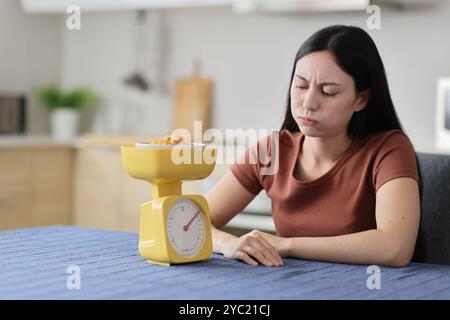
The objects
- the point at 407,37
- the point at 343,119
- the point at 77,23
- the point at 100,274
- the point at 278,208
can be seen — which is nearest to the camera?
the point at 100,274

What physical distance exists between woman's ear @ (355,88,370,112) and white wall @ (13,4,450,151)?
170cm

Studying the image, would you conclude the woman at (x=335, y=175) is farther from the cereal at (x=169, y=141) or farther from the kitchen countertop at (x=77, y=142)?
the kitchen countertop at (x=77, y=142)

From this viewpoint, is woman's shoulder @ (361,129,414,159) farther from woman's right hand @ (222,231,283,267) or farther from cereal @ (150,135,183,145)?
cereal @ (150,135,183,145)

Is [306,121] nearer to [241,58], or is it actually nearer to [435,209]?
[435,209]

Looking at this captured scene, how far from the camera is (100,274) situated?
4.62 feet

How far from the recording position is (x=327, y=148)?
1.87 meters

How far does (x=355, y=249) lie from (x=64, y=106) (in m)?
3.29

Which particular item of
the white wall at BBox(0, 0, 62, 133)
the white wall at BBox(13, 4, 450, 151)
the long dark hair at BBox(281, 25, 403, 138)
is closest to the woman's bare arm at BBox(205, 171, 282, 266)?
the long dark hair at BBox(281, 25, 403, 138)

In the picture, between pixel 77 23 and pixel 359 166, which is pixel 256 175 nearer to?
pixel 359 166

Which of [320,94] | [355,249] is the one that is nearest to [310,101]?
[320,94]

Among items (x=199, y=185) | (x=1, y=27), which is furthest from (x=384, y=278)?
(x=1, y=27)

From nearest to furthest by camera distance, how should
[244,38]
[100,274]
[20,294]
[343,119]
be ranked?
[20,294] → [100,274] → [343,119] → [244,38]

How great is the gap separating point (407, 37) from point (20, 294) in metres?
2.81

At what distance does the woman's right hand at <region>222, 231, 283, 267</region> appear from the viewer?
1553mm
